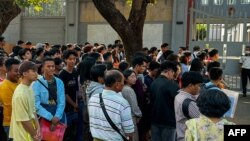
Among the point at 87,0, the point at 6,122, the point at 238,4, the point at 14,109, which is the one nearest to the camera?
the point at 14,109

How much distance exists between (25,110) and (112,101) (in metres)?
1.03

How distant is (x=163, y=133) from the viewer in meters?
5.97

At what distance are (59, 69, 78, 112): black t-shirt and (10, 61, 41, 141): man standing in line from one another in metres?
1.85

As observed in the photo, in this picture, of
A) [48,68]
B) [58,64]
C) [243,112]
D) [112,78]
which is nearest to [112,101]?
[112,78]

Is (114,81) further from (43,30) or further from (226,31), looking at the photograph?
(43,30)

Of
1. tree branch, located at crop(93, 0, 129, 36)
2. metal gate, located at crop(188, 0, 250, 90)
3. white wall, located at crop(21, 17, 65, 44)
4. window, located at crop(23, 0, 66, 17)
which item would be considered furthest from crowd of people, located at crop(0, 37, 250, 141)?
window, located at crop(23, 0, 66, 17)

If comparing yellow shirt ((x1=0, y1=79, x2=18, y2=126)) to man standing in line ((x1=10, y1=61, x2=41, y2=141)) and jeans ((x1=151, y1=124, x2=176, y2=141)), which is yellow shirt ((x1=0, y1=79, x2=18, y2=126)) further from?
jeans ((x1=151, y1=124, x2=176, y2=141))

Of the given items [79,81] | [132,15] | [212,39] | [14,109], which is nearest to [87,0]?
[212,39]

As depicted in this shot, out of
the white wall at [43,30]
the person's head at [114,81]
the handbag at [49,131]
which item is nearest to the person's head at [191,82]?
the person's head at [114,81]

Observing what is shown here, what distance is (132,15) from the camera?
33.0 ft

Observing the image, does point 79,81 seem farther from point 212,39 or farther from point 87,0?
point 87,0

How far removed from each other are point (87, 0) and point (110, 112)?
538 inches

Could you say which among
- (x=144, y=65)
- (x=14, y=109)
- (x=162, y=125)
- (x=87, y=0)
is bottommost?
(x=162, y=125)

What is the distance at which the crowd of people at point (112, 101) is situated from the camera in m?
4.38
